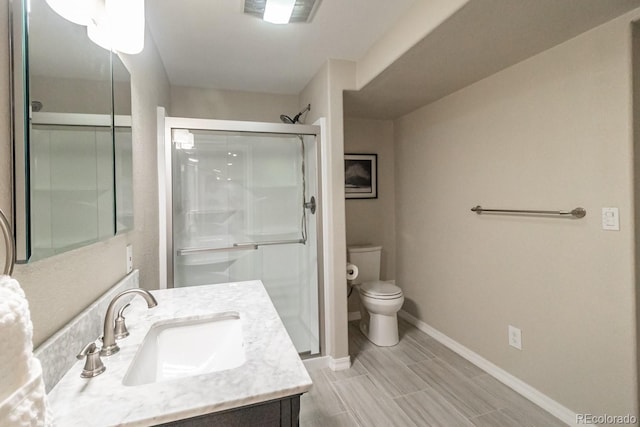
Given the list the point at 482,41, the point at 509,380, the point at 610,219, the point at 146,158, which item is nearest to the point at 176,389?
the point at 146,158

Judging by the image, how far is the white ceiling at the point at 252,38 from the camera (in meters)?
1.62

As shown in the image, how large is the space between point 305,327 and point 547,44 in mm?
2540

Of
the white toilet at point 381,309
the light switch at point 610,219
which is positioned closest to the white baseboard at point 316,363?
the white toilet at point 381,309

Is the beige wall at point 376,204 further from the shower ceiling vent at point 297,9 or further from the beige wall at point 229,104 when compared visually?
the shower ceiling vent at point 297,9

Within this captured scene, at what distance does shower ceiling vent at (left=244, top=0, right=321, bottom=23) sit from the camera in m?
1.54

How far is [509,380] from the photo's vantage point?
194cm

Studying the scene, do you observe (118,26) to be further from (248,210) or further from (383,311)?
(383,311)

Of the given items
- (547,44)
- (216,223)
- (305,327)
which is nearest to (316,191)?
(216,223)

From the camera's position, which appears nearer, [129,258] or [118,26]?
[118,26]

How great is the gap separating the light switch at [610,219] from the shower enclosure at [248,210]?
1714 mm

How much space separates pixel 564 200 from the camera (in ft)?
5.41

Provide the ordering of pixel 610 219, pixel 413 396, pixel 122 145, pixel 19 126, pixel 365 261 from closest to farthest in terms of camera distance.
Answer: pixel 19 126
pixel 122 145
pixel 610 219
pixel 413 396
pixel 365 261

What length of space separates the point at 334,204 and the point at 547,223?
4.46 feet

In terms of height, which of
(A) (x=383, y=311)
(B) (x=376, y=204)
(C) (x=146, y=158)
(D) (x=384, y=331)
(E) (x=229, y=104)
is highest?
(E) (x=229, y=104)
